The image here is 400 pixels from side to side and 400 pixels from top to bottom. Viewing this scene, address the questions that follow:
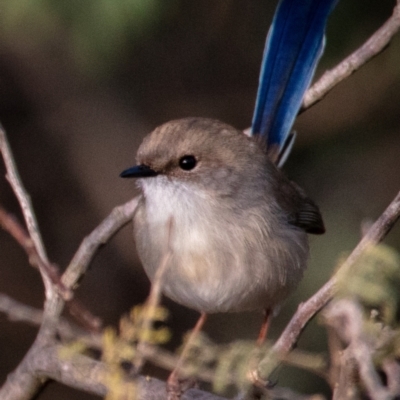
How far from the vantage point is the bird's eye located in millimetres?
3895

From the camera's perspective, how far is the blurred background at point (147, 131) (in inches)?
239

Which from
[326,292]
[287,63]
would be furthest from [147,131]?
[326,292]

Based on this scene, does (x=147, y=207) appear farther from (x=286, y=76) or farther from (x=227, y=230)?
(x=286, y=76)

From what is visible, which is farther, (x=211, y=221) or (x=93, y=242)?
(x=93, y=242)

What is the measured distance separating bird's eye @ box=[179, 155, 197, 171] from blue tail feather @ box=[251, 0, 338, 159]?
1068 mm

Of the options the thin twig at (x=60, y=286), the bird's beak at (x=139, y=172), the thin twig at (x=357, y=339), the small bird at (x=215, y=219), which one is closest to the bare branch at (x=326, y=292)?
the thin twig at (x=357, y=339)

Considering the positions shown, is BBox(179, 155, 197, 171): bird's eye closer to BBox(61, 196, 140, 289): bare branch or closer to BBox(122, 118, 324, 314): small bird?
BBox(122, 118, 324, 314): small bird

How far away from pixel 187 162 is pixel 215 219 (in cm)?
28

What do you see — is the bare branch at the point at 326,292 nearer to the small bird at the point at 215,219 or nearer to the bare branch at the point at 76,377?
the bare branch at the point at 76,377

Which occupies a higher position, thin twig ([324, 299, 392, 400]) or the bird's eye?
thin twig ([324, 299, 392, 400])

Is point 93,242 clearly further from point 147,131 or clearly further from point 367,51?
point 147,131

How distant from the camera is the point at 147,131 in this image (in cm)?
665

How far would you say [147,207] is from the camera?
3.95 m

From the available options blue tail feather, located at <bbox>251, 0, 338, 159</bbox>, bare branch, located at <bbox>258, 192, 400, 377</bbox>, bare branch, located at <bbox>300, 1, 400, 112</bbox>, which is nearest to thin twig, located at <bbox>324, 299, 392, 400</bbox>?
bare branch, located at <bbox>258, 192, 400, 377</bbox>
